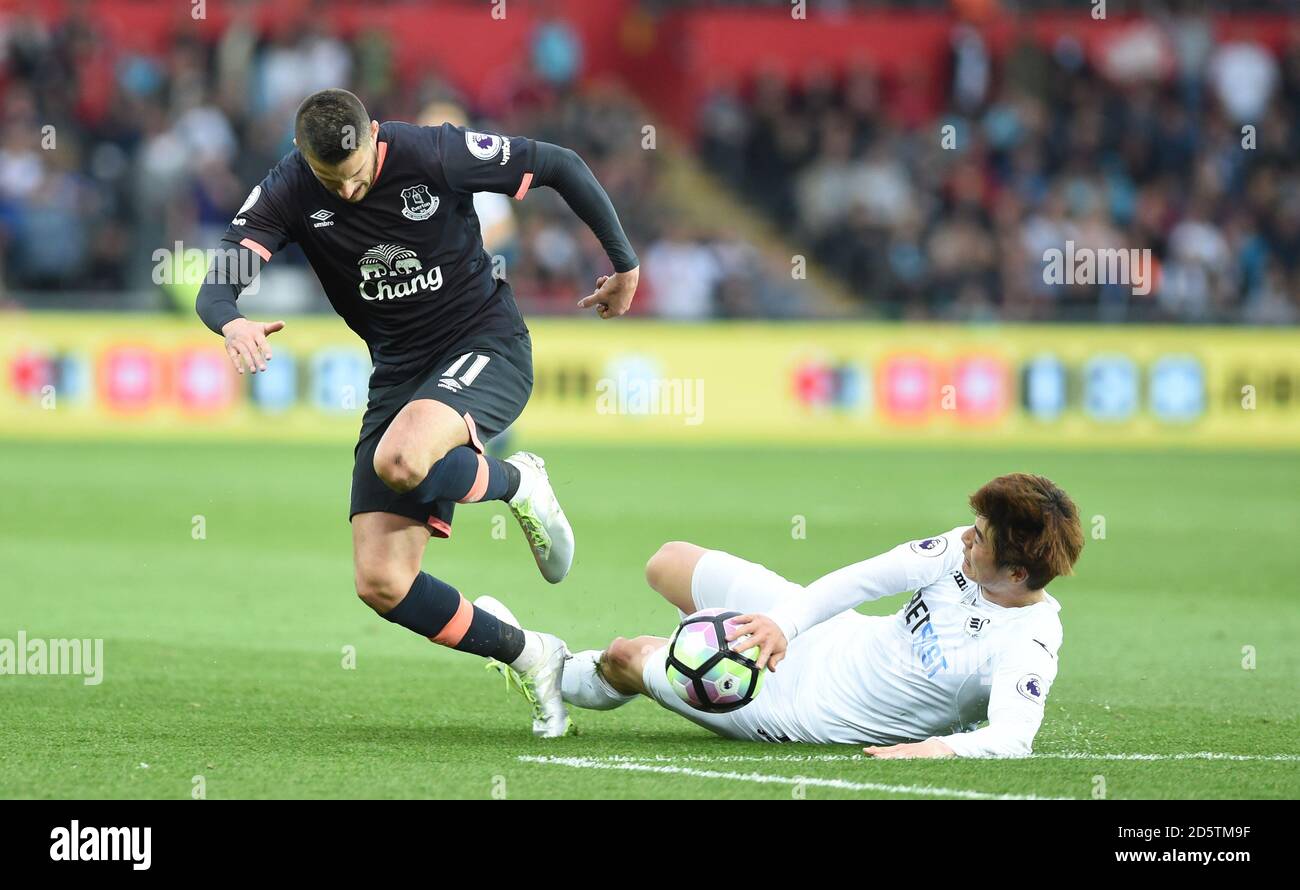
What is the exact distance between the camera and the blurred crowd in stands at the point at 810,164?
1888 centimetres

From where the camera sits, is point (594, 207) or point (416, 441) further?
point (594, 207)

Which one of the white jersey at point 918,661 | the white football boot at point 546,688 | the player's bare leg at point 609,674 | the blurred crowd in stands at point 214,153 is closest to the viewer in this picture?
the white jersey at point 918,661

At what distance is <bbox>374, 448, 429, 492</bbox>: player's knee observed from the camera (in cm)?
599

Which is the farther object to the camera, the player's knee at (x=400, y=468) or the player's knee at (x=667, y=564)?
the player's knee at (x=667, y=564)

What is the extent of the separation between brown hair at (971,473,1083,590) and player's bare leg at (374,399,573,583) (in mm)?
1787

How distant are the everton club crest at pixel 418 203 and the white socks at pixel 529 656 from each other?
59.6 inches

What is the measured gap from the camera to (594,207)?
6.59 m

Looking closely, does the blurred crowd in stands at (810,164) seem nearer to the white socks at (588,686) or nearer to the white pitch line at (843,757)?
the white socks at (588,686)

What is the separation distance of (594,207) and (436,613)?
5.10 feet

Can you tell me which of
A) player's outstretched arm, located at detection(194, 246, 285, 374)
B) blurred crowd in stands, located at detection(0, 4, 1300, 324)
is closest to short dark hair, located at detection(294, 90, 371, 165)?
player's outstretched arm, located at detection(194, 246, 285, 374)

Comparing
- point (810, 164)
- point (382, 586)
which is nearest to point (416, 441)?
point (382, 586)

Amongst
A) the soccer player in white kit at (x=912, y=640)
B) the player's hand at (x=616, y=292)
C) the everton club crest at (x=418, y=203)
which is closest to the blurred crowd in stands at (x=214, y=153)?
the player's hand at (x=616, y=292)

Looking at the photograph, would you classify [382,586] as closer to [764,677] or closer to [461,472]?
[461,472]
